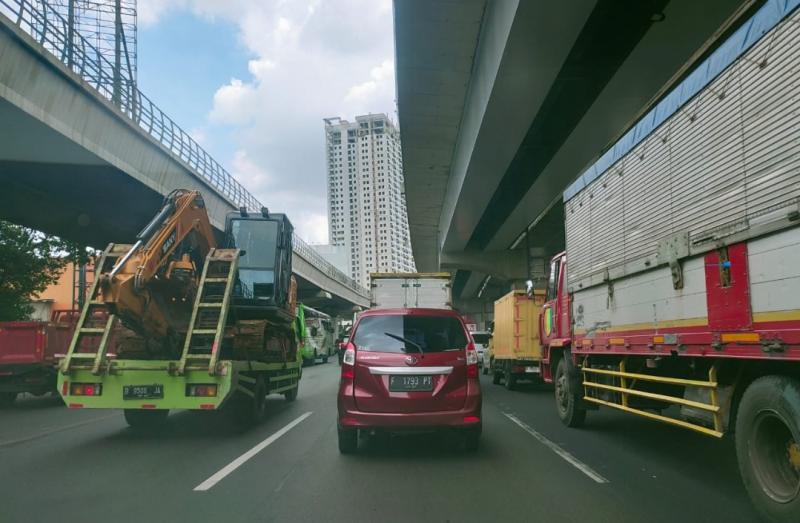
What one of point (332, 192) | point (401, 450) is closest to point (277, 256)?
point (401, 450)

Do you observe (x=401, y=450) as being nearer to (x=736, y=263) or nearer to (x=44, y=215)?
(x=736, y=263)

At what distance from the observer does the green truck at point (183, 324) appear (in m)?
8.62

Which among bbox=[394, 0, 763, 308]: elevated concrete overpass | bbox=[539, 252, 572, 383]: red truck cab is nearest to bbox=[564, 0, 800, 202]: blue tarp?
bbox=[394, 0, 763, 308]: elevated concrete overpass

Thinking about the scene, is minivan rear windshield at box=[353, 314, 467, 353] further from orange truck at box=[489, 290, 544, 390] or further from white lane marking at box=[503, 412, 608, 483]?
orange truck at box=[489, 290, 544, 390]

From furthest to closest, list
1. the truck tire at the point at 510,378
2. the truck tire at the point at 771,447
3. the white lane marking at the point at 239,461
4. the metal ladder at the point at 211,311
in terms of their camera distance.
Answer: the truck tire at the point at 510,378, the metal ladder at the point at 211,311, the white lane marking at the point at 239,461, the truck tire at the point at 771,447

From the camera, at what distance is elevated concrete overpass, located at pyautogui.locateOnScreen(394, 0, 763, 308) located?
9.26 meters

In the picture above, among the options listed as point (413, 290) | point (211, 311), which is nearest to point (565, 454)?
point (211, 311)

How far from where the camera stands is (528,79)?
10.6 meters

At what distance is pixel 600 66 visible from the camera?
436 inches

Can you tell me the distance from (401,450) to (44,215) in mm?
15019

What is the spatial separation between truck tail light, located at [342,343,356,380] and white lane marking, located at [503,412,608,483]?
2732mm

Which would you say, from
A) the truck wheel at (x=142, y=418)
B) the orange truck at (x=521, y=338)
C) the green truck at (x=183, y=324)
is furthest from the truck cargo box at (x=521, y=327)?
the truck wheel at (x=142, y=418)

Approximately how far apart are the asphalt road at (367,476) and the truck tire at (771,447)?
19.0 inches

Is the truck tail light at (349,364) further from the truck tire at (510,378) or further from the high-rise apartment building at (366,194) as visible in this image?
the high-rise apartment building at (366,194)
